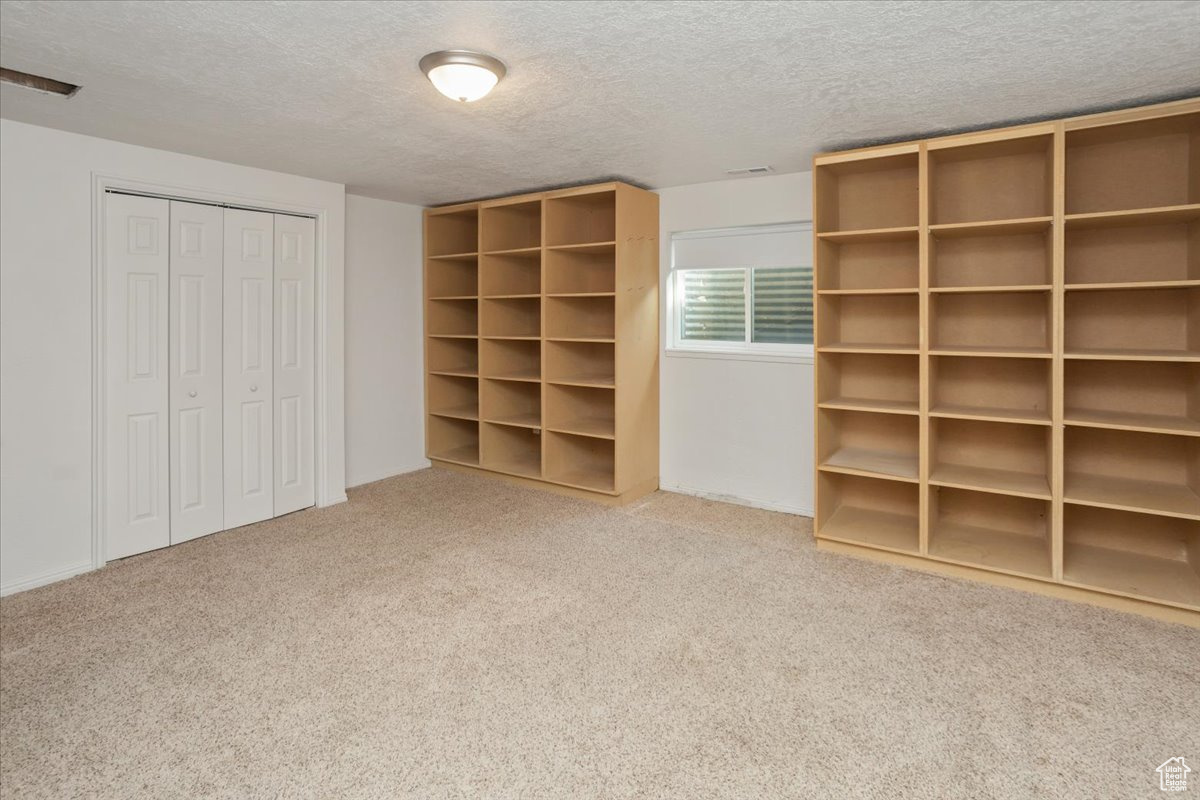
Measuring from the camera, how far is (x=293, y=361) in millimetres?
4480

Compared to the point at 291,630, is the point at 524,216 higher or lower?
higher

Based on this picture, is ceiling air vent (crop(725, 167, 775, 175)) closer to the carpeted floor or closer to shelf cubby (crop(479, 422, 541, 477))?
the carpeted floor

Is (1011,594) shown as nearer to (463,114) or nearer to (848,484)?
(848,484)

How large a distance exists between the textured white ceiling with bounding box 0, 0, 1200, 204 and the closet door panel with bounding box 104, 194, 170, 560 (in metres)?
0.47

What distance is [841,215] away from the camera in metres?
4.11

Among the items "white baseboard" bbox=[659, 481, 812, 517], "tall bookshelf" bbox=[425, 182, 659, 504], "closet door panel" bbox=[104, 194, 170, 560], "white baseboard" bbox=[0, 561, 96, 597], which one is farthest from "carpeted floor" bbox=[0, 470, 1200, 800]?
"tall bookshelf" bbox=[425, 182, 659, 504]

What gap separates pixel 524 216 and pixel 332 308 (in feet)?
6.17

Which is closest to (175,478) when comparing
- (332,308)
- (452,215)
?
(332,308)

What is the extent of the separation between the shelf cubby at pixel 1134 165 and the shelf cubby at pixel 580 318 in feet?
9.69

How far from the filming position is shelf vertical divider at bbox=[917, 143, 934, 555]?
336cm

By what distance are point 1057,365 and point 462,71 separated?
118 inches

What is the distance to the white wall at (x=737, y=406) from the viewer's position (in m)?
4.42

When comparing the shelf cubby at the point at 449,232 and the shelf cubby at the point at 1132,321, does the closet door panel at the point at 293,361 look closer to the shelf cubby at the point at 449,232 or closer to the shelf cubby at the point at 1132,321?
the shelf cubby at the point at 449,232

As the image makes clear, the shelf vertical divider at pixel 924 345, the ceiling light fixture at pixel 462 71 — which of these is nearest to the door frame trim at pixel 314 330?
the ceiling light fixture at pixel 462 71
